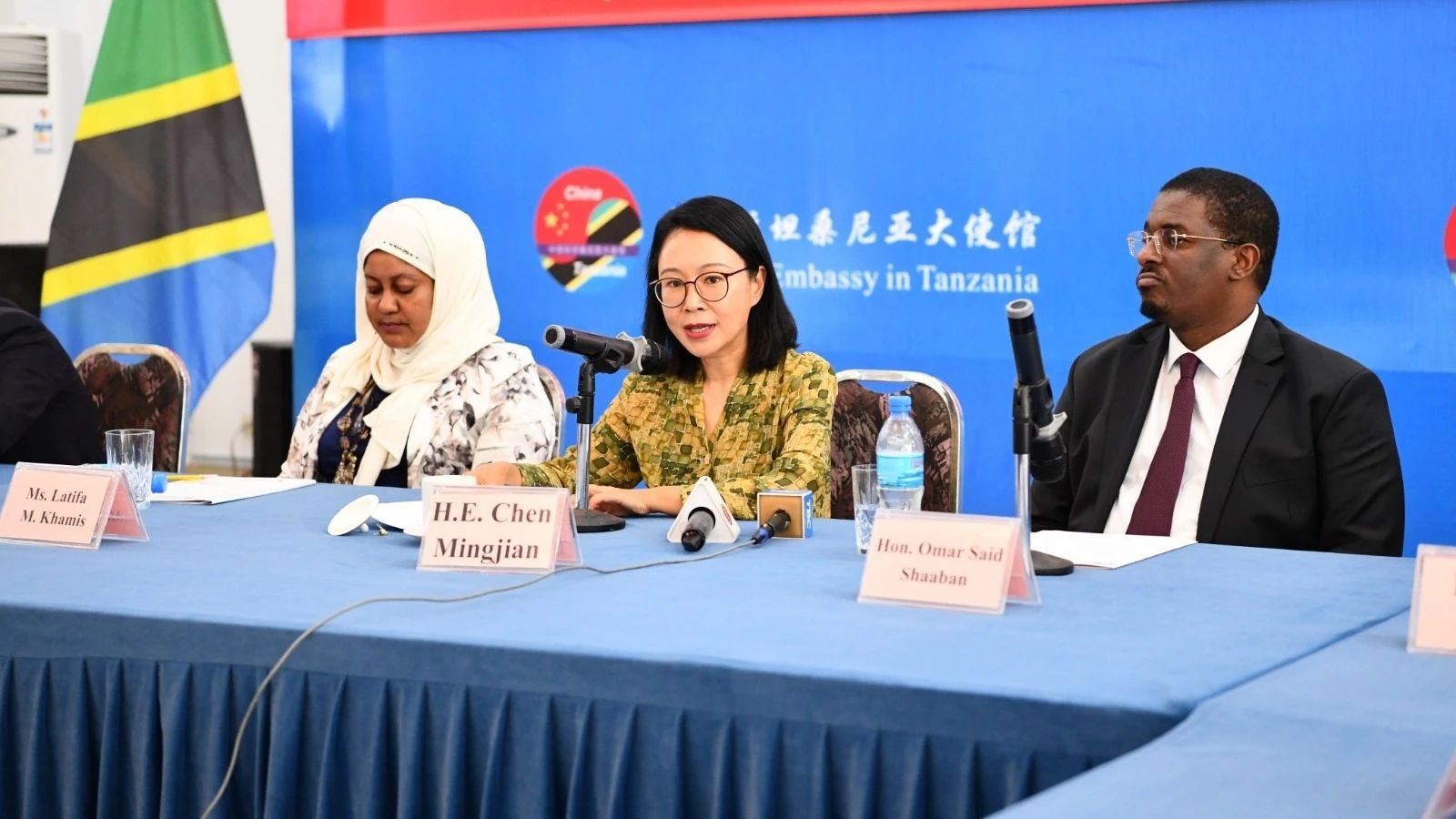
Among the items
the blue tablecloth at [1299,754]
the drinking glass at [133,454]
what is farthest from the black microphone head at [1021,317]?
the drinking glass at [133,454]

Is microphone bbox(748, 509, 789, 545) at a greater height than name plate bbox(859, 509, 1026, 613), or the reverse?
name plate bbox(859, 509, 1026, 613)

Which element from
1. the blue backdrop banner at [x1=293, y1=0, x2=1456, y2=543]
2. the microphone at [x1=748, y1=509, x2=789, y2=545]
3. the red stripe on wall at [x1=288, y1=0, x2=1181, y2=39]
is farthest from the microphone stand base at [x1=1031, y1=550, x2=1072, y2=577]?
the red stripe on wall at [x1=288, y1=0, x2=1181, y2=39]

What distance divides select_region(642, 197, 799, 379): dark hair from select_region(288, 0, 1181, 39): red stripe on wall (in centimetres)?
157

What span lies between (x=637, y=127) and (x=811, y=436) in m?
2.08

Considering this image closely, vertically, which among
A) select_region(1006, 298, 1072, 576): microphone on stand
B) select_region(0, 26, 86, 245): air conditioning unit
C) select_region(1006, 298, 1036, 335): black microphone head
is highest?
select_region(0, 26, 86, 245): air conditioning unit

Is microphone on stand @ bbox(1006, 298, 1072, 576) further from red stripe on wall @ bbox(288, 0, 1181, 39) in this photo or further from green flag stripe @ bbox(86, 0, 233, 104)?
green flag stripe @ bbox(86, 0, 233, 104)

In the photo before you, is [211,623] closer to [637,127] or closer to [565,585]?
[565,585]

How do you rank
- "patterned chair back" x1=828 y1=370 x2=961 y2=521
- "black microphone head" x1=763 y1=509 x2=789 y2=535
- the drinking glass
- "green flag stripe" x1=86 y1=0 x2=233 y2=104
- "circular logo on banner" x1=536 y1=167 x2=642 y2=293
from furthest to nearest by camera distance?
1. "green flag stripe" x1=86 y1=0 x2=233 y2=104
2. "circular logo on banner" x1=536 y1=167 x2=642 y2=293
3. "patterned chair back" x1=828 y1=370 x2=961 y2=521
4. the drinking glass
5. "black microphone head" x1=763 y1=509 x2=789 y2=535

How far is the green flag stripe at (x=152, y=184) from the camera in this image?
202 inches

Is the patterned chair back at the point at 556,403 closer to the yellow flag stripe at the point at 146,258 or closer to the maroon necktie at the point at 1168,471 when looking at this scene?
the maroon necktie at the point at 1168,471

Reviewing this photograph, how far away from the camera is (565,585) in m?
1.94

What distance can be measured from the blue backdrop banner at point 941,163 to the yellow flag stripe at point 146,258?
1.39ft

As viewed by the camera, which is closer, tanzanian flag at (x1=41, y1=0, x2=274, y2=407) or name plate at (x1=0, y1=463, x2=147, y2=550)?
name plate at (x1=0, y1=463, x2=147, y2=550)

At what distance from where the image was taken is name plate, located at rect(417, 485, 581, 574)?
204 centimetres
